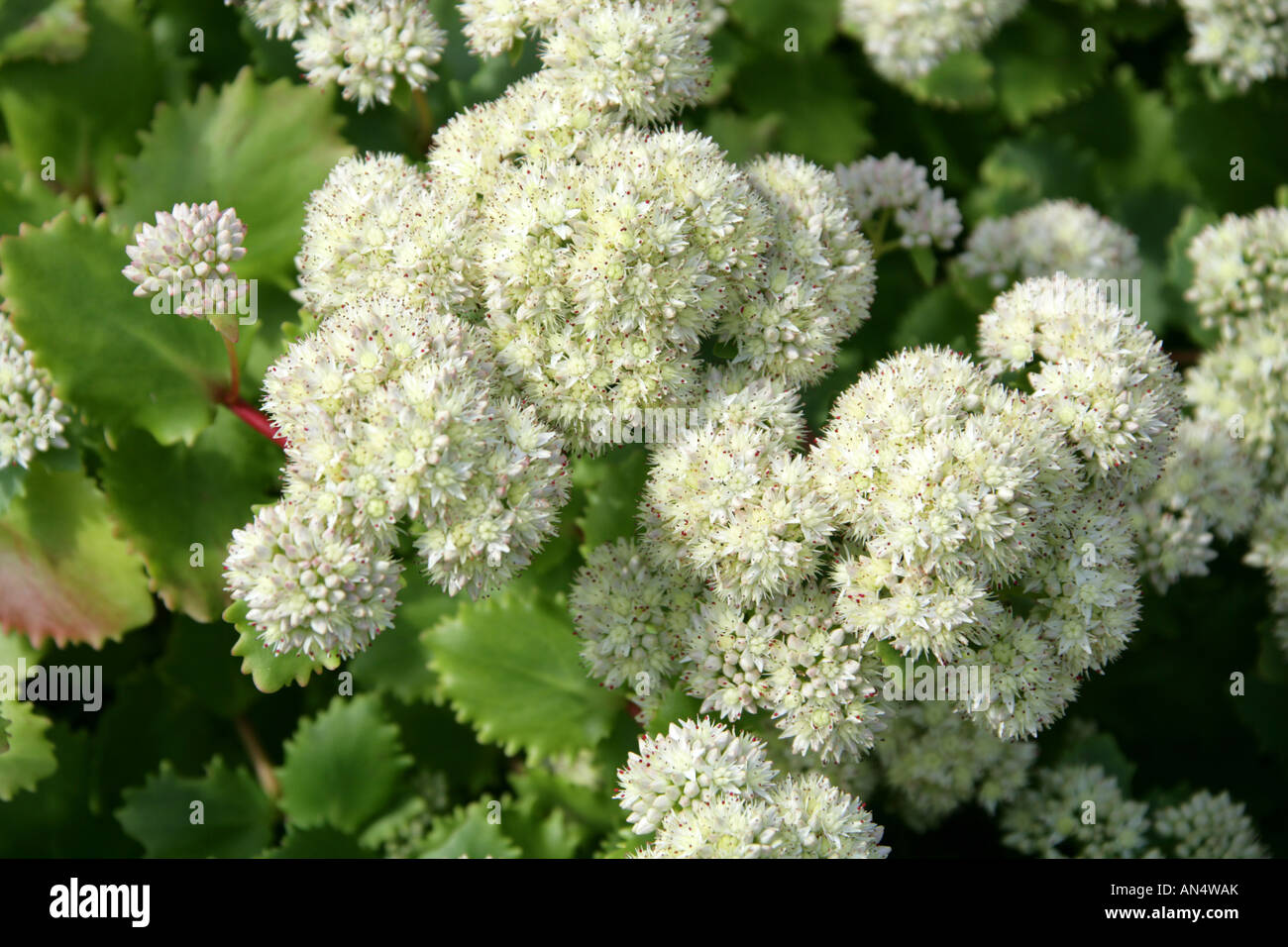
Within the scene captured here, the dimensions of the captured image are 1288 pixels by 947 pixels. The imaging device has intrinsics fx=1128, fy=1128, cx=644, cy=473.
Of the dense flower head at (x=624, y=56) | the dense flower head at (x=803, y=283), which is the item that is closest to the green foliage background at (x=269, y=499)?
the dense flower head at (x=624, y=56)

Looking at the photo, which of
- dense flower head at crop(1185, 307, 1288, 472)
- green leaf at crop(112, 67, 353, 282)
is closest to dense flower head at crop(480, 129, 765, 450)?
green leaf at crop(112, 67, 353, 282)

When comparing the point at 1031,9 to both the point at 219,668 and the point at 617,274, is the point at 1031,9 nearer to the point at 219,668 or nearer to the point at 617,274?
the point at 617,274

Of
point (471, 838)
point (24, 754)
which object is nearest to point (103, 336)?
A: point (24, 754)

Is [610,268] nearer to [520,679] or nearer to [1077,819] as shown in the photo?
[520,679]

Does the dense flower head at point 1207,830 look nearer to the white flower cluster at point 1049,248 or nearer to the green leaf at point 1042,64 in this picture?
the white flower cluster at point 1049,248

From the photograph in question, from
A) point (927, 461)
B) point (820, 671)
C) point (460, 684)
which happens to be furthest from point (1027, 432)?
point (460, 684)
